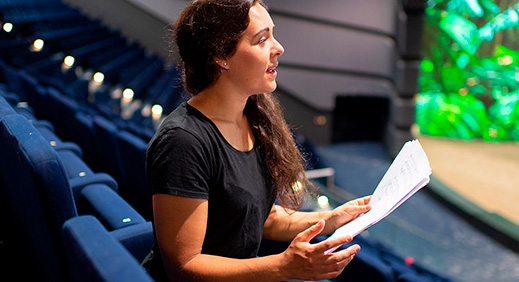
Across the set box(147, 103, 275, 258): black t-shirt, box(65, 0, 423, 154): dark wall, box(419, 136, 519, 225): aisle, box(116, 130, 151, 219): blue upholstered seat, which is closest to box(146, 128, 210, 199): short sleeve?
box(147, 103, 275, 258): black t-shirt

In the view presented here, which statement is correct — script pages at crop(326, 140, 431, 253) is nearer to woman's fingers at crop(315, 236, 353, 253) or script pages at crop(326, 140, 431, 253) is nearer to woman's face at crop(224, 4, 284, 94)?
woman's fingers at crop(315, 236, 353, 253)

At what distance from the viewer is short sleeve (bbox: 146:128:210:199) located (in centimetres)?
25

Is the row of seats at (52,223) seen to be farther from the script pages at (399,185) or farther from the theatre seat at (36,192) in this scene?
the script pages at (399,185)

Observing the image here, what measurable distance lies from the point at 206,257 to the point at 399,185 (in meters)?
0.14

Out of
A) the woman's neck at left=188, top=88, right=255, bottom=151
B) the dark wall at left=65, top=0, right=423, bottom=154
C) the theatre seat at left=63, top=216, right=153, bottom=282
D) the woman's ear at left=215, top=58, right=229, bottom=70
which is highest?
the woman's ear at left=215, top=58, right=229, bottom=70

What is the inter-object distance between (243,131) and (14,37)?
147 centimetres

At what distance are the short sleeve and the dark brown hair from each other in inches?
2.3

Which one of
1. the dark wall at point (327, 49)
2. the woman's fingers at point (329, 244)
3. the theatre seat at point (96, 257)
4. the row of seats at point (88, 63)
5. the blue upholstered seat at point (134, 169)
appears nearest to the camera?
the theatre seat at point (96, 257)

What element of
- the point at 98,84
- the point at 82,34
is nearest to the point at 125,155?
the point at 98,84

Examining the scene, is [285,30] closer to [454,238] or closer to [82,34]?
[82,34]

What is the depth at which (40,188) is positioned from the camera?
0.77ft

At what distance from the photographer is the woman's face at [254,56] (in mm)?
297

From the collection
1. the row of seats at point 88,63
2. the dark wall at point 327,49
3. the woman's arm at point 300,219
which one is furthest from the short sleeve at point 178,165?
the dark wall at point 327,49

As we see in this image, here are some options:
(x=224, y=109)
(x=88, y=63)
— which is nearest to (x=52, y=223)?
(x=224, y=109)
